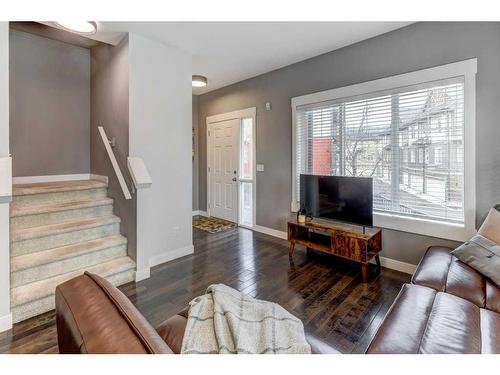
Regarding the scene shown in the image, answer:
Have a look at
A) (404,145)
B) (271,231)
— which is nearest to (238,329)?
(404,145)

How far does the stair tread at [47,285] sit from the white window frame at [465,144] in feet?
9.33

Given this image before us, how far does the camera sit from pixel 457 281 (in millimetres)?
1616

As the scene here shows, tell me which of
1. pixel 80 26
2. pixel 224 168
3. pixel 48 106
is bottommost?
pixel 224 168

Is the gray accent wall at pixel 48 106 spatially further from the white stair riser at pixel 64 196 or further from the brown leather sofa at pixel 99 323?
the brown leather sofa at pixel 99 323

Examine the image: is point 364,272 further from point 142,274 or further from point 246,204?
point 246,204

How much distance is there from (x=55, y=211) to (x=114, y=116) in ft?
4.00

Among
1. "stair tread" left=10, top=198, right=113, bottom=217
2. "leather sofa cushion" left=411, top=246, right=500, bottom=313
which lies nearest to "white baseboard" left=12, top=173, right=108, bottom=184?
"stair tread" left=10, top=198, right=113, bottom=217

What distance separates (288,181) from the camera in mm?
Answer: 3951

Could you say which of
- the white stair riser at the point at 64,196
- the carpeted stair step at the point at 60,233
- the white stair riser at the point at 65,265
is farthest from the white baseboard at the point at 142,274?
the white stair riser at the point at 64,196

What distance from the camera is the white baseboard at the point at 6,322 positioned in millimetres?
1880

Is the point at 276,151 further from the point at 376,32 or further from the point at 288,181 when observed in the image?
the point at 376,32

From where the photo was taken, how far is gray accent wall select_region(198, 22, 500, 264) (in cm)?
231
